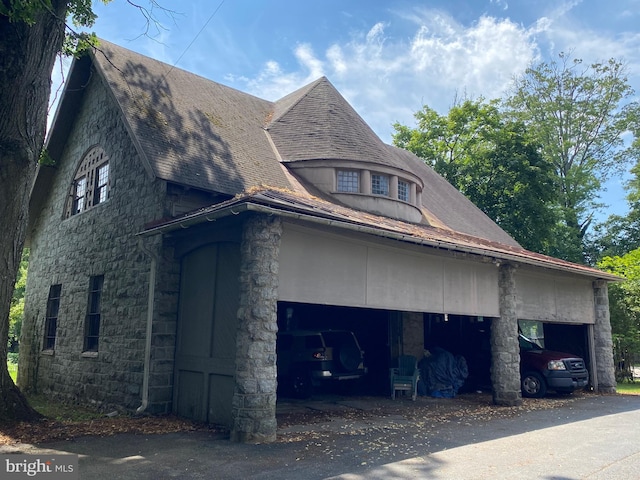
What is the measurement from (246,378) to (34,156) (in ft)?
19.0

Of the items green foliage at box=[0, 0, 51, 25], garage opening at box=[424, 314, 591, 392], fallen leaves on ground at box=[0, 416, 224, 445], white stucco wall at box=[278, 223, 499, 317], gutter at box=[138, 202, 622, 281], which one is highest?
green foliage at box=[0, 0, 51, 25]

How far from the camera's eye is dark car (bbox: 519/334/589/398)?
14023mm

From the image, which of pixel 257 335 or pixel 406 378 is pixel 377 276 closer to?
pixel 257 335

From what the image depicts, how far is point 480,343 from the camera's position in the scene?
16953mm

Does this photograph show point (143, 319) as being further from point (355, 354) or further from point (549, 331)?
point (549, 331)

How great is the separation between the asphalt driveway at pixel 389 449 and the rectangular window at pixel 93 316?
5.44 metres

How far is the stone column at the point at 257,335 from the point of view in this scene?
306 inches

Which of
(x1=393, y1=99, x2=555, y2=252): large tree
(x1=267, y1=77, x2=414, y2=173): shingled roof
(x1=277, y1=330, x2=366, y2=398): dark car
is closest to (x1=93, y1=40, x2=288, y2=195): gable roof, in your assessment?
(x1=267, y1=77, x2=414, y2=173): shingled roof

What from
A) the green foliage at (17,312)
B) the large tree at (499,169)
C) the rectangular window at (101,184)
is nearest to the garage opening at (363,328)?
the rectangular window at (101,184)

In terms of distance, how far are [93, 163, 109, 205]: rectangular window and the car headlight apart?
12.9 meters

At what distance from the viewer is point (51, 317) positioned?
15.4 m

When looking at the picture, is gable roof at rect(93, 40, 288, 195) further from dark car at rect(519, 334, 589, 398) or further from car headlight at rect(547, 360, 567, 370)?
car headlight at rect(547, 360, 567, 370)

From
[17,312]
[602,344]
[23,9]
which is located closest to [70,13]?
[23,9]

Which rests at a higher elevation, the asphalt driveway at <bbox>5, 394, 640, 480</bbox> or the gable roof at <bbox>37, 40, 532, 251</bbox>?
the gable roof at <bbox>37, 40, 532, 251</bbox>
